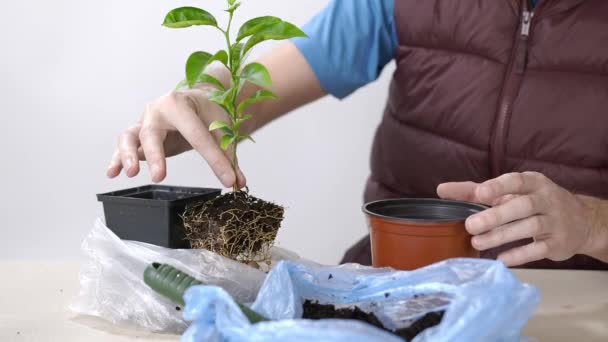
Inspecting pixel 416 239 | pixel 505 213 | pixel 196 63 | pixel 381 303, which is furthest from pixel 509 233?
pixel 196 63

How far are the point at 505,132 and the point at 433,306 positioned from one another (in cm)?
74

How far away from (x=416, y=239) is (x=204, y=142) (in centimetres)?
37

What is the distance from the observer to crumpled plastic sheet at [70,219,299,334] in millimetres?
953

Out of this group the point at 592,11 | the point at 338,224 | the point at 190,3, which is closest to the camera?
the point at 592,11

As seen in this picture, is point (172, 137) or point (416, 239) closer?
point (416, 239)

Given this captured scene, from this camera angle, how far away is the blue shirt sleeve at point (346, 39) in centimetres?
164

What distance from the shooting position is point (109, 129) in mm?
2340

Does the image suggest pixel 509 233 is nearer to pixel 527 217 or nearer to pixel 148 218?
pixel 527 217

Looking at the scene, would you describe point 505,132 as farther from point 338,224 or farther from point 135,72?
point 135,72

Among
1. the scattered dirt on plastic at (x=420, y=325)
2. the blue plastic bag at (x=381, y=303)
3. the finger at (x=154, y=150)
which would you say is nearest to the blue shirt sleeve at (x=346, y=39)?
the finger at (x=154, y=150)

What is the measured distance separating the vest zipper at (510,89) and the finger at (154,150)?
2.40 feet

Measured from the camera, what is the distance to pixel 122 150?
1.13 metres

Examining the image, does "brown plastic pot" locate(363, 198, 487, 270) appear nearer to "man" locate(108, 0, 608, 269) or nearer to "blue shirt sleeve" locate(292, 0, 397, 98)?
"man" locate(108, 0, 608, 269)

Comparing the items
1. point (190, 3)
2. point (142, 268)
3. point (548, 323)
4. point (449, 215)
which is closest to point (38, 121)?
point (190, 3)
